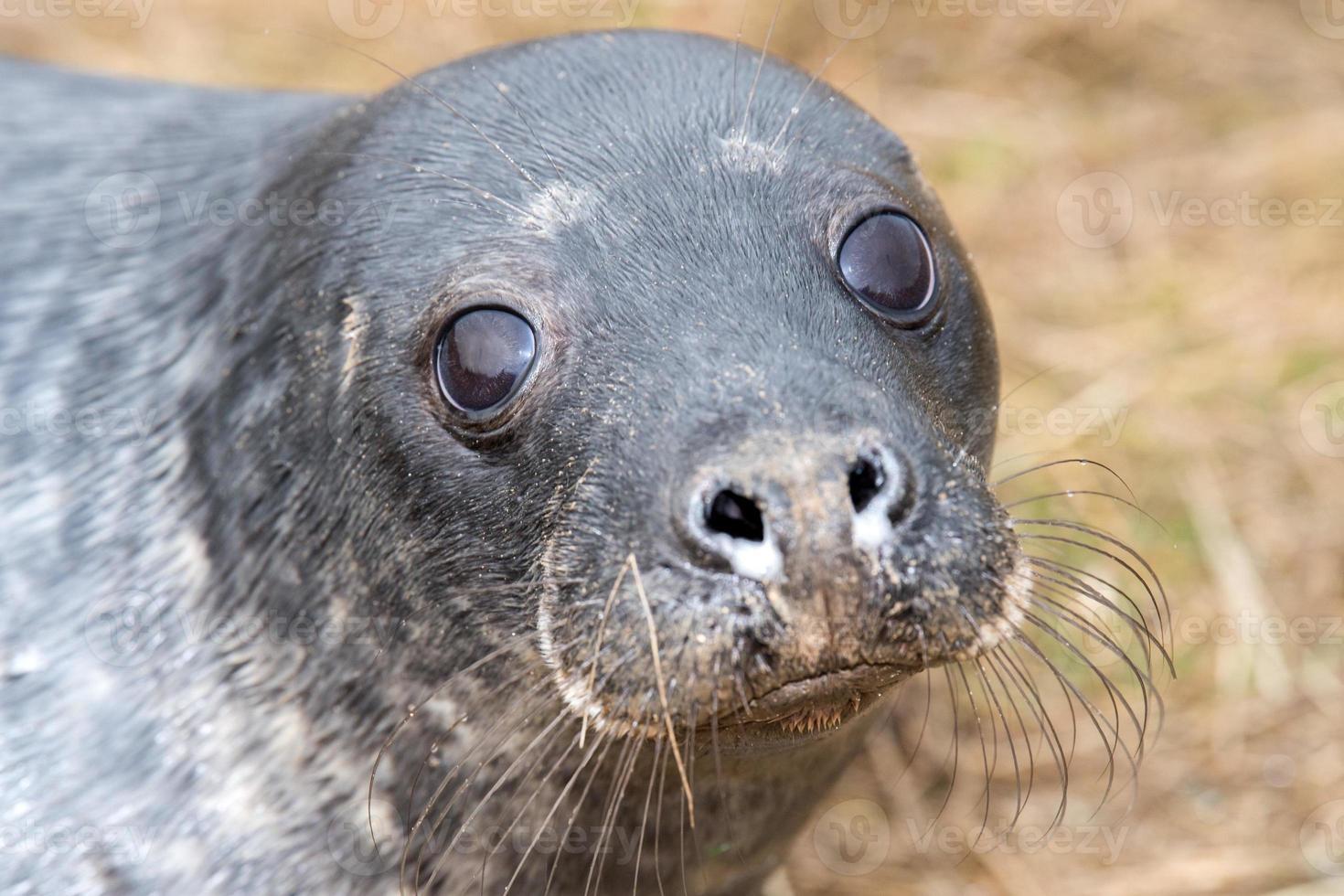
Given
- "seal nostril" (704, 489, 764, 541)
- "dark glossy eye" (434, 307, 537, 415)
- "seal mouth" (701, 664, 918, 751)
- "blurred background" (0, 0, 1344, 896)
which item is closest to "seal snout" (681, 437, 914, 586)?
"seal nostril" (704, 489, 764, 541)

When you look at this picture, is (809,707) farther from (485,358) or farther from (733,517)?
(485,358)

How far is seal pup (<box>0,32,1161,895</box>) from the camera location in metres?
2.71

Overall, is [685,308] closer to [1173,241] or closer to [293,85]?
[1173,241]

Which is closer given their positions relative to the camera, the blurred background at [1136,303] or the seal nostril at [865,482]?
the seal nostril at [865,482]

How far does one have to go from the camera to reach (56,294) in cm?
412

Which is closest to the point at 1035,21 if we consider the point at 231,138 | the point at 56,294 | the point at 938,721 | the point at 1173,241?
the point at 1173,241

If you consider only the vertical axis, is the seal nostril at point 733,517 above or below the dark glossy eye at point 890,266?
below

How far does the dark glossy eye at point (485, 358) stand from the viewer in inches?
120

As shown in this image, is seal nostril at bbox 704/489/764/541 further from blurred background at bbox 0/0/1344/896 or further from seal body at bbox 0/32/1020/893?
blurred background at bbox 0/0/1344/896

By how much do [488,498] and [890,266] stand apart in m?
0.97

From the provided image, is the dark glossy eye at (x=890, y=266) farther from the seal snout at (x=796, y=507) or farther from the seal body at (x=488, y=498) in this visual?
the seal snout at (x=796, y=507)

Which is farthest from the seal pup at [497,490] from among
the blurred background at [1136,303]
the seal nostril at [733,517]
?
the blurred background at [1136,303]

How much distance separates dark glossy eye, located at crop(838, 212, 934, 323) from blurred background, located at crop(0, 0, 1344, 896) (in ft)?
5.37

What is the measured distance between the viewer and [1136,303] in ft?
21.5
